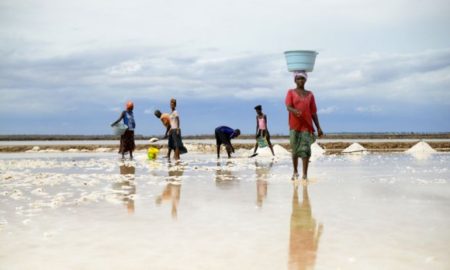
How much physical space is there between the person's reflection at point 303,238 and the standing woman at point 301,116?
3.28 metres

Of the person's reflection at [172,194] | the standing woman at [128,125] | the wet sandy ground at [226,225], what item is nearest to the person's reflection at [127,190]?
the wet sandy ground at [226,225]

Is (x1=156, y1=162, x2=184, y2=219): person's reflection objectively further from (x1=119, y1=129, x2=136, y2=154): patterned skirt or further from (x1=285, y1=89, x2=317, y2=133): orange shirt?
(x1=119, y1=129, x2=136, y2=154): patterned skirt

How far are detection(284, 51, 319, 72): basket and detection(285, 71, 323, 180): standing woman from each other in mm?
663

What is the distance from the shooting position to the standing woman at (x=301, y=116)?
34.4ft

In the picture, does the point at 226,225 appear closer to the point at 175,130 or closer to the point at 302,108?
the point at 302,108

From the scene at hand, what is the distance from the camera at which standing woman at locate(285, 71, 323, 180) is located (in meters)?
10.5

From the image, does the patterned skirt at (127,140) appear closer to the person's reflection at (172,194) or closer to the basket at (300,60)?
the person's reflection at (172,194)

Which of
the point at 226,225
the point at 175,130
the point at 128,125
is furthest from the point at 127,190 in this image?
the point at 128,125

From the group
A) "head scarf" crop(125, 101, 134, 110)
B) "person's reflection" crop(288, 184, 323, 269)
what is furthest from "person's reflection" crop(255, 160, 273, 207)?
"head scarf" crop(125, 101, 134, 110)

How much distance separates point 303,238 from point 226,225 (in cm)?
100

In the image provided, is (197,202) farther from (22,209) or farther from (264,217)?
(22,209)

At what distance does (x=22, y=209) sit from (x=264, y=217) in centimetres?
314

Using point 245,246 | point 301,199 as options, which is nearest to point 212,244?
point 245,246

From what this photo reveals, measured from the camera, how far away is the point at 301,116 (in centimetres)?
1049
